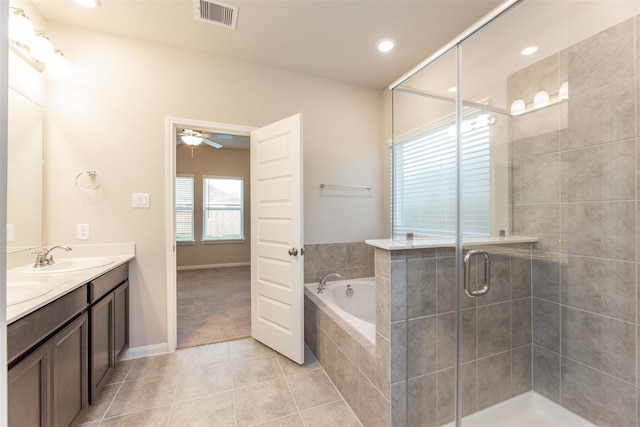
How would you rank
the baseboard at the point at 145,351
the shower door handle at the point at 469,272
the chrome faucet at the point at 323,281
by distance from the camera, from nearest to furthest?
1. the shower door handle at the point at 469,272
2. the baseboard at the point at 145,351
3. the chrome faucet at the point at 323,281

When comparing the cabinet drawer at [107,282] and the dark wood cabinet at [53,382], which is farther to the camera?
the cabinet drawer at [107,282]

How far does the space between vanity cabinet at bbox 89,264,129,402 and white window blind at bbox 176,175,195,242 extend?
3713mm

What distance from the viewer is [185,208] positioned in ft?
18.5

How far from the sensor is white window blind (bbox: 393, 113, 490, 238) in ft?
5.29

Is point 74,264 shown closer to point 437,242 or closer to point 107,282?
point 107,282

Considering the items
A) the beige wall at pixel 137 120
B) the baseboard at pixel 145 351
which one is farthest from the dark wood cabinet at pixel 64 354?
the beige wall at pixel 137 120

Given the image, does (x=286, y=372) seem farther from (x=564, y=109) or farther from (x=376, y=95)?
(x=376, y=95)

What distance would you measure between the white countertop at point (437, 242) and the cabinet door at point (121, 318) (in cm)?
197

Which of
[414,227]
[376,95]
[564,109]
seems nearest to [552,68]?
[564,109]

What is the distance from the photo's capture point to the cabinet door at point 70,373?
1193 millimetres

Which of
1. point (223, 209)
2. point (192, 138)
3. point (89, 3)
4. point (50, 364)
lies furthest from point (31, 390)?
point (223, 209)

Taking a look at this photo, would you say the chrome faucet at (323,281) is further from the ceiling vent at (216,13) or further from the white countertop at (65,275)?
the ceiling vent at (216,13)

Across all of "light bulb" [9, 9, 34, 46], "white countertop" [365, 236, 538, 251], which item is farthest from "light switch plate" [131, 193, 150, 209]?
"white countertop" [365, 236, 538, 251]

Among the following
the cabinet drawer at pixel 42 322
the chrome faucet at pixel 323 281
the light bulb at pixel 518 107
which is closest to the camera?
the cabinet drawer at pixel 42 322
